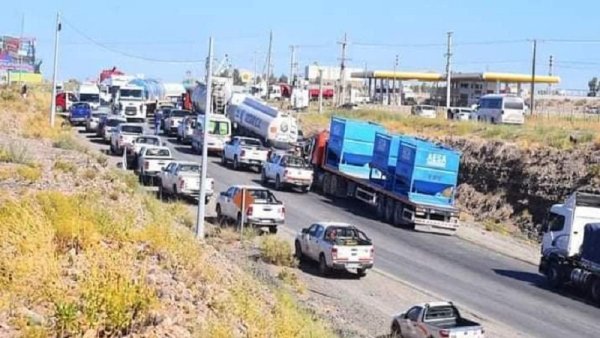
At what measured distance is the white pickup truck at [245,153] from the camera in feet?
169

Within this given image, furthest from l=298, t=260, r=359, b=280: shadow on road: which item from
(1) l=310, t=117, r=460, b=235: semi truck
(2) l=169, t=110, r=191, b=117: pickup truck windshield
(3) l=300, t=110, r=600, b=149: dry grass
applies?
(2) l=169, t=110, r=191, b=117: pickup truck windshield

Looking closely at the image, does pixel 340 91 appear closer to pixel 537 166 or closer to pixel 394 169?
pixel 537 166

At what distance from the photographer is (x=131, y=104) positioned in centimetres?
7912

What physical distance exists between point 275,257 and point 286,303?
12.4 metres

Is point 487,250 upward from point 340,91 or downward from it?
downward

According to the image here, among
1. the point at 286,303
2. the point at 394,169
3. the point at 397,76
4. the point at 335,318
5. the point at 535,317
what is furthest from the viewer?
the point at 397,76

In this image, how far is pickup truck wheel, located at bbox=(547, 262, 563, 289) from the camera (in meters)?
29.4

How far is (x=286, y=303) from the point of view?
16.2 m

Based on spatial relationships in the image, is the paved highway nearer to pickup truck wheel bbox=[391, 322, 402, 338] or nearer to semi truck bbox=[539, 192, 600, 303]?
semi truck bbox=[539, 192, 600, 303]

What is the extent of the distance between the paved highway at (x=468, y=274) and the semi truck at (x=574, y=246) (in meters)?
0.55

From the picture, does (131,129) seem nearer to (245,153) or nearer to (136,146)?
(136,146)

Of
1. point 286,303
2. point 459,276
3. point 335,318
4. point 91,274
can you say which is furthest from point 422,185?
point 91,274

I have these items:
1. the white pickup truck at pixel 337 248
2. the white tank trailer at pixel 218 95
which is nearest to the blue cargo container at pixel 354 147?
the white pickup truck at pixel 337 248

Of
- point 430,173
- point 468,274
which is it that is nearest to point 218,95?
point 430,173
